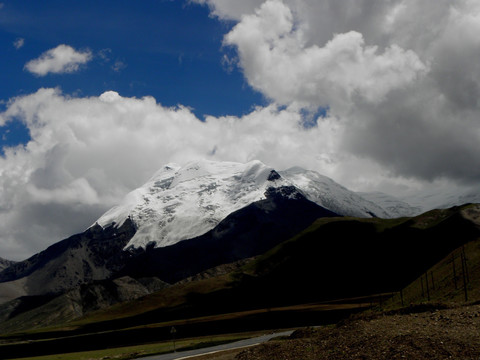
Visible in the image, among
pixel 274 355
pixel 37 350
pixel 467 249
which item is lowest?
pixel 37 350

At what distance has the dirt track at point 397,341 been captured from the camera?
111 ft

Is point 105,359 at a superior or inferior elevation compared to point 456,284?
inferior

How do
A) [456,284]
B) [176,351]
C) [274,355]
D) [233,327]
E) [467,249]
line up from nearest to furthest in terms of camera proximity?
[274,355]
[456,284]
[467,249]
[176,351]
[233,327]

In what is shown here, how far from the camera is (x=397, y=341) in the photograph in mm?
36875

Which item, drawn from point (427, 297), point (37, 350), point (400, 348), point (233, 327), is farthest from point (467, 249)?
point (37, 350)

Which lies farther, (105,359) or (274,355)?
(105,359)

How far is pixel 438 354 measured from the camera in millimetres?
33125

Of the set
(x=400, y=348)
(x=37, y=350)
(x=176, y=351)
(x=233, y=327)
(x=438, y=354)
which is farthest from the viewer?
(x=37, y=350)

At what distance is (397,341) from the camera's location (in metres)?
36.9

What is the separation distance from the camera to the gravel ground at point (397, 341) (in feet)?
111

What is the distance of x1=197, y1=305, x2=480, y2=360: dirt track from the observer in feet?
111

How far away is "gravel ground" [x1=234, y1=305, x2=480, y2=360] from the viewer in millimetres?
33844

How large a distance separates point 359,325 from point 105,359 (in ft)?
265

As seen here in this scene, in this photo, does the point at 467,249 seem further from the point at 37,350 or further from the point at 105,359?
the point at 37,350
